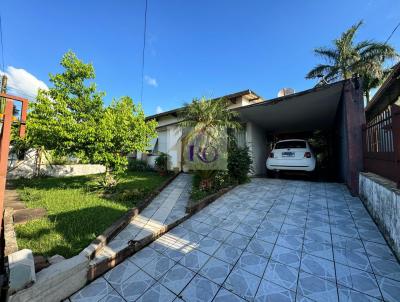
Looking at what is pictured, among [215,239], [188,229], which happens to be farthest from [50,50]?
[215,239]

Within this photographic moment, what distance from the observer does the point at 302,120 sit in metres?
8.60

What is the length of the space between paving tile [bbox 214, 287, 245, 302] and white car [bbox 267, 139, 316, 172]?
586 centimetres

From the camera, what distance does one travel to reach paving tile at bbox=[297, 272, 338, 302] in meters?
1.85

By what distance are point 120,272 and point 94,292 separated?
0.37 m

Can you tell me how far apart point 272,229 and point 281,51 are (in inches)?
358

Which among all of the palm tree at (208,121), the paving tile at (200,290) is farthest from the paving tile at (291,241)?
the palm tree at (208,121)

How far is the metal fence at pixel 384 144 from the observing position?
2631 millimetres

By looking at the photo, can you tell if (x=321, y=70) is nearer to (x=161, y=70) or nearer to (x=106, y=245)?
(x=161, y=70)

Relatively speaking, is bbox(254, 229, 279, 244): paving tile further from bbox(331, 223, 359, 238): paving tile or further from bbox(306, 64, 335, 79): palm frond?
bbox(306, 64, 335, 79): palm frond

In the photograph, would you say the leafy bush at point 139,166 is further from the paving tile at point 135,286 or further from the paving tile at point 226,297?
the paving tile at point 226,297

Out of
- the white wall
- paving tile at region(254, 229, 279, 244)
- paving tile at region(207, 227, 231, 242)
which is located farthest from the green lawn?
the white wall

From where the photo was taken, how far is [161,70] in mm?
10867

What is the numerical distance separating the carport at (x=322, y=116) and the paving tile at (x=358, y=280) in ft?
11.1

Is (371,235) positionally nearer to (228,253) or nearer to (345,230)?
(345,230)
